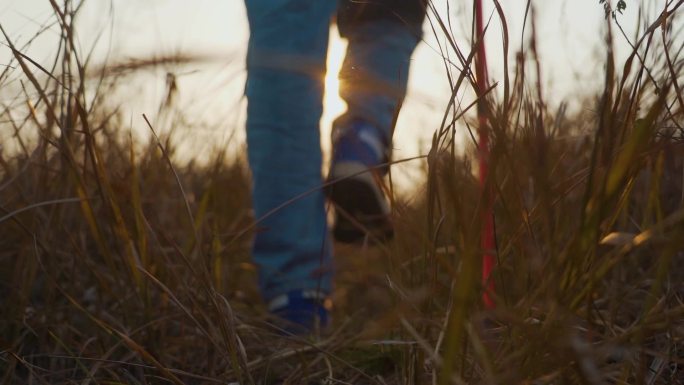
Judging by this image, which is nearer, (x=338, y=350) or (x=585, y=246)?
(x=585, y=246)

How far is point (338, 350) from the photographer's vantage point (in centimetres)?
105

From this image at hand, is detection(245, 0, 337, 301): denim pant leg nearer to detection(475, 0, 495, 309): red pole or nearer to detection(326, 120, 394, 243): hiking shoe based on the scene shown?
detection(326, 120, 394, 243): hiking shoe

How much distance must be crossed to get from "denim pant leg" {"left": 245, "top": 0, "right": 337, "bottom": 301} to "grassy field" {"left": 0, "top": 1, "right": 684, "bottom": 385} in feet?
0.40

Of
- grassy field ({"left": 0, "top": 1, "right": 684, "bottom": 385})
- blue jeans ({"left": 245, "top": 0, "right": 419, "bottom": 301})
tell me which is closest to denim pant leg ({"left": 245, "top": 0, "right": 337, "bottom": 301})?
blue jeans ({"left": 245, "top": 0, "right": 419, "bottom": 301})

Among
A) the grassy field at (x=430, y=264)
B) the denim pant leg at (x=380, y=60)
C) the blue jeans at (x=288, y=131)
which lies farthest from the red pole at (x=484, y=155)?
the blue jeans at (x=288, y=131)

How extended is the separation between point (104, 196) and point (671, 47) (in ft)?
2.06

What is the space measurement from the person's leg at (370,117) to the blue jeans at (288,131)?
2 cm

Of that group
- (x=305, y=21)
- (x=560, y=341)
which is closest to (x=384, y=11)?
(x=305, y=21)

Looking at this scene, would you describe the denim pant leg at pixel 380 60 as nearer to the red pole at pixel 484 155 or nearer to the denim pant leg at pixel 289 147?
the denim pant leg at pixel 289 147

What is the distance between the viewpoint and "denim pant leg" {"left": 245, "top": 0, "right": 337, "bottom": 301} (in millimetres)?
1511

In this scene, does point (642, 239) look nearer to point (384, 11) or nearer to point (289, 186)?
point (384, 11)

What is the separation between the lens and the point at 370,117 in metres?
1.42

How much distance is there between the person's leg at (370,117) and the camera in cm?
124

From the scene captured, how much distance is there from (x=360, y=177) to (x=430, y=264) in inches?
29.1
